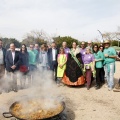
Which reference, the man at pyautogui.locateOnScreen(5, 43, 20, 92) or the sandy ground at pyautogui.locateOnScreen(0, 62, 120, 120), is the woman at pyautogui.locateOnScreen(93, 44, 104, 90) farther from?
the man at pyautogui.locateOnScreen(5, 43, 20, 92)

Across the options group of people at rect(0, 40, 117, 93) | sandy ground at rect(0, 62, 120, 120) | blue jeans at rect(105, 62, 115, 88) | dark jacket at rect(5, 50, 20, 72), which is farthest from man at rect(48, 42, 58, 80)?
blue jeans at rect(105, 62, 115, 88)

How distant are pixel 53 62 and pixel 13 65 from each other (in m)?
1.69

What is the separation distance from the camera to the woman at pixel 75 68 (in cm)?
842

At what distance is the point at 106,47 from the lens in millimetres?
7996

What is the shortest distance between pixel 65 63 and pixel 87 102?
2.26m

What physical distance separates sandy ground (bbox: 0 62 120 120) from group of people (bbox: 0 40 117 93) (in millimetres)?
417

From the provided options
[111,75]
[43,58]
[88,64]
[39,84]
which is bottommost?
[39,84]

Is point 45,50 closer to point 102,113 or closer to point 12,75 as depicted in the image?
point 12,75

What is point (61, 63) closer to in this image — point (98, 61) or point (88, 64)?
point (88, 64)

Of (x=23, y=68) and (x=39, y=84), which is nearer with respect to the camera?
(x=23, y=68)

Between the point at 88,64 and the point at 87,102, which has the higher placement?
the point at 88,64

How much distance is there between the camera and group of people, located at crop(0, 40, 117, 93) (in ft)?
25.5

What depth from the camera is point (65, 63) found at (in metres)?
8.56

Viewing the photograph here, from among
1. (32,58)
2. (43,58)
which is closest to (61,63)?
(43,58)
